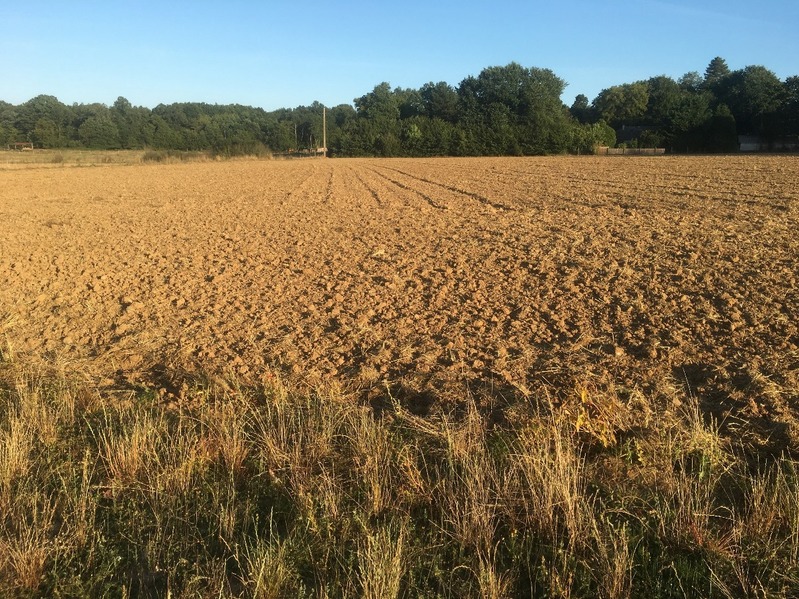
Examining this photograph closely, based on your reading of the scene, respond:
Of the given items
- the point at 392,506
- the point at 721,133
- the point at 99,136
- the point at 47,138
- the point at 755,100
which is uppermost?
the point at 755,100

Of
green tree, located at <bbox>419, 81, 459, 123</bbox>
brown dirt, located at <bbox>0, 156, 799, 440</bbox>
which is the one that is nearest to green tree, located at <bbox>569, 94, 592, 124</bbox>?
green tree, located at <bbox>419, 81, 459, 123</bbox>

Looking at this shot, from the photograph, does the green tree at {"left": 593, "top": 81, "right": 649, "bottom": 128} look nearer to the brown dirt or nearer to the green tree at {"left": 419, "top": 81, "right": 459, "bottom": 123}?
the green tree at {"left": 419, "top": 81, "right": 459, "bottom": 123}

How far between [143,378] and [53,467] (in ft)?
5.86

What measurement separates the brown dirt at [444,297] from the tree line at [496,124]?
189 feet

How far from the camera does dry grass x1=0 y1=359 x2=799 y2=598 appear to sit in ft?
10.5

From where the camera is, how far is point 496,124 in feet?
247

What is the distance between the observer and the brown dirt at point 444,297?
18.6ft

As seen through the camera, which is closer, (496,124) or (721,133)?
(721,133)

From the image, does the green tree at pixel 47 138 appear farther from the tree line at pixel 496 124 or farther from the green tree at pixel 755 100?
the green tree at pixel 755 100

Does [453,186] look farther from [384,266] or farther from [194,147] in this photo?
[194,147]

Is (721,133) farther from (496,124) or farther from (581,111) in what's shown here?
(581,111)

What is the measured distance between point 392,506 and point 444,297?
4.56 m

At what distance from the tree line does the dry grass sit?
68.9 meters

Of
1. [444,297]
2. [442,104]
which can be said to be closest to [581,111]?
[442,104]
